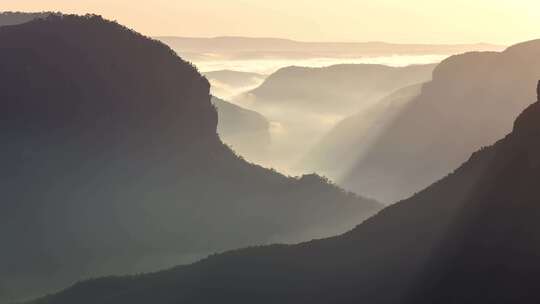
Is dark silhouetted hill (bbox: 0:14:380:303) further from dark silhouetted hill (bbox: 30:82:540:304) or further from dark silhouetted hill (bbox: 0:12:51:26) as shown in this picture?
dark silhouetted hill (bbox: 0:12:51:26)

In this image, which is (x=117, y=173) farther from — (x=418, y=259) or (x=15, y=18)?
(x=15, y=18)

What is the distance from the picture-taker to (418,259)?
2007 inches

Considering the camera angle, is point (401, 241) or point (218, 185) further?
point (218, 185)

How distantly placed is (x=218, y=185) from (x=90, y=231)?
73.4 ft

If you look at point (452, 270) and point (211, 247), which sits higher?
point (452, 270)

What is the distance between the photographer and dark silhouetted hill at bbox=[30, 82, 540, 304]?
44375 millimetres

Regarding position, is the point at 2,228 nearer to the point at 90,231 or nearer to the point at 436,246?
the point at 90,231

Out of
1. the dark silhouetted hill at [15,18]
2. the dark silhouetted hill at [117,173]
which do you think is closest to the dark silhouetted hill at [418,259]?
the dark silhouetted hill at [117,173]

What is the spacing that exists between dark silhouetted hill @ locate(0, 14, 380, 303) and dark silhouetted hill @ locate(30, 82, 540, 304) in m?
35.3

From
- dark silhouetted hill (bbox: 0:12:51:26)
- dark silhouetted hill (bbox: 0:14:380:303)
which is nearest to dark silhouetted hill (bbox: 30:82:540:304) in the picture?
dark silhouetted hill (bbox: 0:14:380:303)

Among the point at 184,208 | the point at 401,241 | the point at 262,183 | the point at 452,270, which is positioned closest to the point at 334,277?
the point at 401,241

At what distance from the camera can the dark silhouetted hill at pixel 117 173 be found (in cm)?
10050

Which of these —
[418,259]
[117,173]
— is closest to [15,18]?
[117,173]

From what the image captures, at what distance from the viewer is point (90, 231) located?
104 meters
